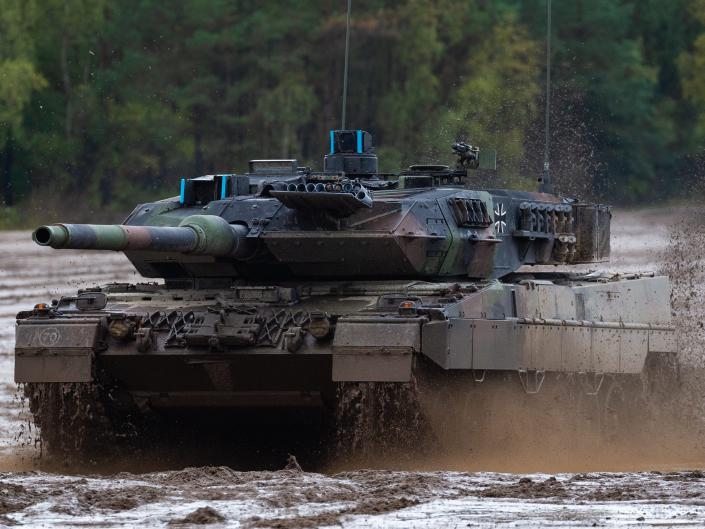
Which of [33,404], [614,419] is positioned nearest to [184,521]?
[33,404]

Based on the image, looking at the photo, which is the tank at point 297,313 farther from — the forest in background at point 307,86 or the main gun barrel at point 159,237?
the forest in background at point 307,86

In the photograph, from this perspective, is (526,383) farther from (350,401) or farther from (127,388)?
(127,388)

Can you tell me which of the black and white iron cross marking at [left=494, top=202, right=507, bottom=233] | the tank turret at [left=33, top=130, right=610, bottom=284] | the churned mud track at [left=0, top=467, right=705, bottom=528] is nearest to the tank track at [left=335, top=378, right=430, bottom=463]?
the churned mud track at [left=0, top=467, right=705, bottom=528]

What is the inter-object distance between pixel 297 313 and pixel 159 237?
1517 millimetres

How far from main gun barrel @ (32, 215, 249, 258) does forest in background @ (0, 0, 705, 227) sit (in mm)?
13419

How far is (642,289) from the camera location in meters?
21.6

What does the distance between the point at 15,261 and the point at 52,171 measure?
1.62 metres

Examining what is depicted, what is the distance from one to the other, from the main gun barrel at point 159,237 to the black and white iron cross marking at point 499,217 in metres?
2.69

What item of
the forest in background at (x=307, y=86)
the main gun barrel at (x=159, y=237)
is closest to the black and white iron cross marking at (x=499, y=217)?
the main gun barrel at (x=159, y=237)

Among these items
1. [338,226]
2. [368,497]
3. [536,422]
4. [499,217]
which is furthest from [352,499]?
[499,217]

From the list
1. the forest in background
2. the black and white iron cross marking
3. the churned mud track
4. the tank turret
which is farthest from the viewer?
the forest in background

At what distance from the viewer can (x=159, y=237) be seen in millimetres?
17094

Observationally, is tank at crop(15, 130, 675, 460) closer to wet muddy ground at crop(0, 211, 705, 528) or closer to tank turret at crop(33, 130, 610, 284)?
tank turret at crop(33, 130, 610, 284)

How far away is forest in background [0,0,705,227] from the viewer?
109 feet
